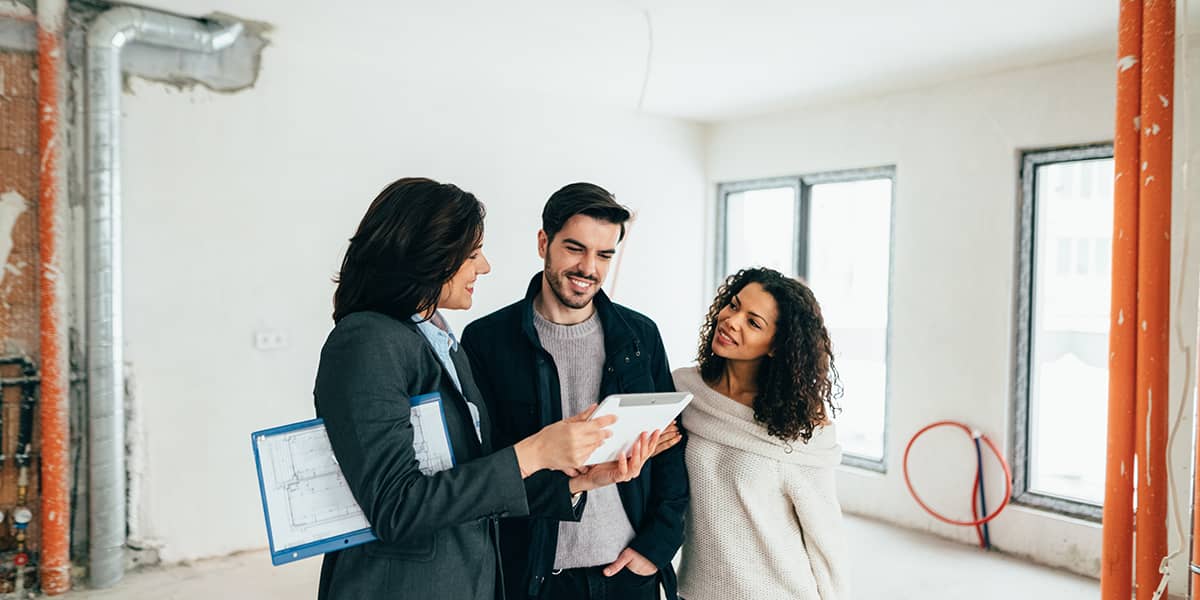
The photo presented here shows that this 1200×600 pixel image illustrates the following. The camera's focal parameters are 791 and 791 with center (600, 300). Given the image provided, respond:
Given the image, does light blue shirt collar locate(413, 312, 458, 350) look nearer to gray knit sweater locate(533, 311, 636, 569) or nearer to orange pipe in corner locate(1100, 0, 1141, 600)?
gray knit sweater locate(533, 311, 636, 569)

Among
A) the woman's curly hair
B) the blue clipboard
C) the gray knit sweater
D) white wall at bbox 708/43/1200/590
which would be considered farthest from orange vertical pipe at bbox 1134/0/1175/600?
the blue clipboard

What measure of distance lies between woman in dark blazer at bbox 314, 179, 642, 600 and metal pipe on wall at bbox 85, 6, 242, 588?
2548 millimetres

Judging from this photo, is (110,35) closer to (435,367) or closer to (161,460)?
(161,460)

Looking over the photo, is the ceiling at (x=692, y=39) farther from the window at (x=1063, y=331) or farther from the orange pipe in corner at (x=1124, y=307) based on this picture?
the orange pipe in corner at (x=1124, y=307)

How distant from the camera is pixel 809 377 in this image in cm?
182

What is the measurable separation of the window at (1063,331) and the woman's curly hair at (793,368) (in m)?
2.61

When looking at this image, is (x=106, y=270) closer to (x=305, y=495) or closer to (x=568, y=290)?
(x=568, y=290)

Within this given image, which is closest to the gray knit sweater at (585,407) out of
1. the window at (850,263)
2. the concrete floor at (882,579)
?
the concrete floor at (882,579)

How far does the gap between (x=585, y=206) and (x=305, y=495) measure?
92 centimetres

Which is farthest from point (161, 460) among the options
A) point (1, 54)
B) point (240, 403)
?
point (1, 54)

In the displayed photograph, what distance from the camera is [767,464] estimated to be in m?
1.77

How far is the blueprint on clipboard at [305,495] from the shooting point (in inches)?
43.4

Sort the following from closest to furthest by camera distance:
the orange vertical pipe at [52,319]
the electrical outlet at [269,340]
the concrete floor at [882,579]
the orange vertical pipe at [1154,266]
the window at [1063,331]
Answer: the orange vertical pipe at [1154,266]
the orange vertical pipe at [52,319]
the concrete floor at [882,579]
the electrical outlet at [269,340]
the window at [1063,331]

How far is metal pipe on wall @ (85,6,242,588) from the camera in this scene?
123 inches
